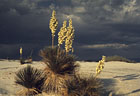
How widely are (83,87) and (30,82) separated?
7.12 ft

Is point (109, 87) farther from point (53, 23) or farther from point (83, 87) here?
point (53, 23)

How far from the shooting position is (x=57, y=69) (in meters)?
8.57

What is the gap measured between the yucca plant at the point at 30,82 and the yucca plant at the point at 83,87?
140 cm

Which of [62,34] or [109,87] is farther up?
[62,34]

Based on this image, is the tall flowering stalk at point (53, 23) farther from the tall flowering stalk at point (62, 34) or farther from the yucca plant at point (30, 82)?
the yucca plant at point (30, 82)

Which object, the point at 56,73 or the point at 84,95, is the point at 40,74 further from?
the point at 84,95

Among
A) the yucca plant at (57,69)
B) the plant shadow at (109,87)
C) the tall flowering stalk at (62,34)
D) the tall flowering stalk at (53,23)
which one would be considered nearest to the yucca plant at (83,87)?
the yucca plant at (57,69)

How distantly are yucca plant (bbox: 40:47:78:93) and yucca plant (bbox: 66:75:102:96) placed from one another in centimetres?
32

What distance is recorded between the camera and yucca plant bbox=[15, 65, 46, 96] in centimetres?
864

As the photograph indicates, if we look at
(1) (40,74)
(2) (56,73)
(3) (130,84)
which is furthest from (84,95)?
(3) (130,84)

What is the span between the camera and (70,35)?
9.75 m

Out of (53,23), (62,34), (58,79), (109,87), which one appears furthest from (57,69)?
(109,87)

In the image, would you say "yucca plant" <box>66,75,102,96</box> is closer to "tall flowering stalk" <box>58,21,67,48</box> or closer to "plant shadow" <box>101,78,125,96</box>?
"plant shadow" <box>101,78,125,96</box>

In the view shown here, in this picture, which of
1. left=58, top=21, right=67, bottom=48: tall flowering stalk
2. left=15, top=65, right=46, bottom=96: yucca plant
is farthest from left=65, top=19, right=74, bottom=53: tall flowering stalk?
left=15, top=65, right=46, bottom=96: yucca plant
